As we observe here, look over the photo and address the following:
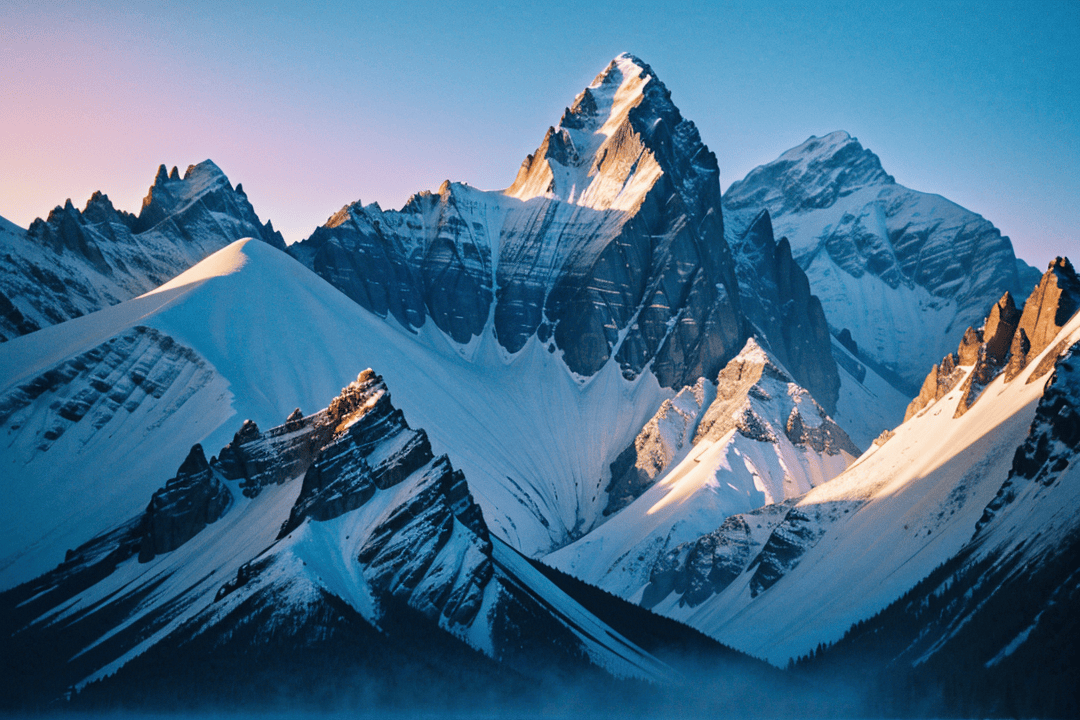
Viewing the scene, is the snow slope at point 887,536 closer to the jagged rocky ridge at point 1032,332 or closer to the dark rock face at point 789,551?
the dark rock face at point 789,551

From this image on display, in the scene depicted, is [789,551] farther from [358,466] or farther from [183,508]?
[183,508]

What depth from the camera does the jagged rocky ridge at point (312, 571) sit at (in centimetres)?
12631

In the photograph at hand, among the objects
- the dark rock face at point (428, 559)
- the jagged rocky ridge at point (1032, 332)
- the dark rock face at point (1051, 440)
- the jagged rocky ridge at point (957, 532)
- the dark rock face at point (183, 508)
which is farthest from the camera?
the jagged rocky ridge at point (1032, 332)

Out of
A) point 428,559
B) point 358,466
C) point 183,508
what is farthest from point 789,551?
point 183,508

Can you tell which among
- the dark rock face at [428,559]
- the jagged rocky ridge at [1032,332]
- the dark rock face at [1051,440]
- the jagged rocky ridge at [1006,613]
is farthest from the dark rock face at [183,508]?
the jagged rocky ridge at [1032,332]

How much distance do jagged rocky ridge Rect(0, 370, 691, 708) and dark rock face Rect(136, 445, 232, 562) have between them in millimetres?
184

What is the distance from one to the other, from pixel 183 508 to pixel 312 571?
48529 mm

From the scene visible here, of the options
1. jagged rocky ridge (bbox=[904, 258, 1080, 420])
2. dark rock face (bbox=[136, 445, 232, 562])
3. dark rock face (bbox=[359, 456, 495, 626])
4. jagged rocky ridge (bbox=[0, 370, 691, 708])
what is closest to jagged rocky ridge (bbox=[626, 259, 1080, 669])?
jagged rocky ridge (bbox=[904, 258, 1080, 420])

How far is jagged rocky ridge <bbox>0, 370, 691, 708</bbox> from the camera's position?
126 m

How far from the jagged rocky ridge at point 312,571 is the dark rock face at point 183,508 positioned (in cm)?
18

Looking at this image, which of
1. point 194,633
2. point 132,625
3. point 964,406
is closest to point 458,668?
point 194,633

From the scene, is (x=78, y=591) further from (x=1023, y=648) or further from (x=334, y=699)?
(x=1023, y=648)

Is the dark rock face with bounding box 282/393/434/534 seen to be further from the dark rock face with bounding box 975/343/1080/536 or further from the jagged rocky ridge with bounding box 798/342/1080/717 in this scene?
the dark rock face with bounding box 975/343/1080/536

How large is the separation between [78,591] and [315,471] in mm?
44503
